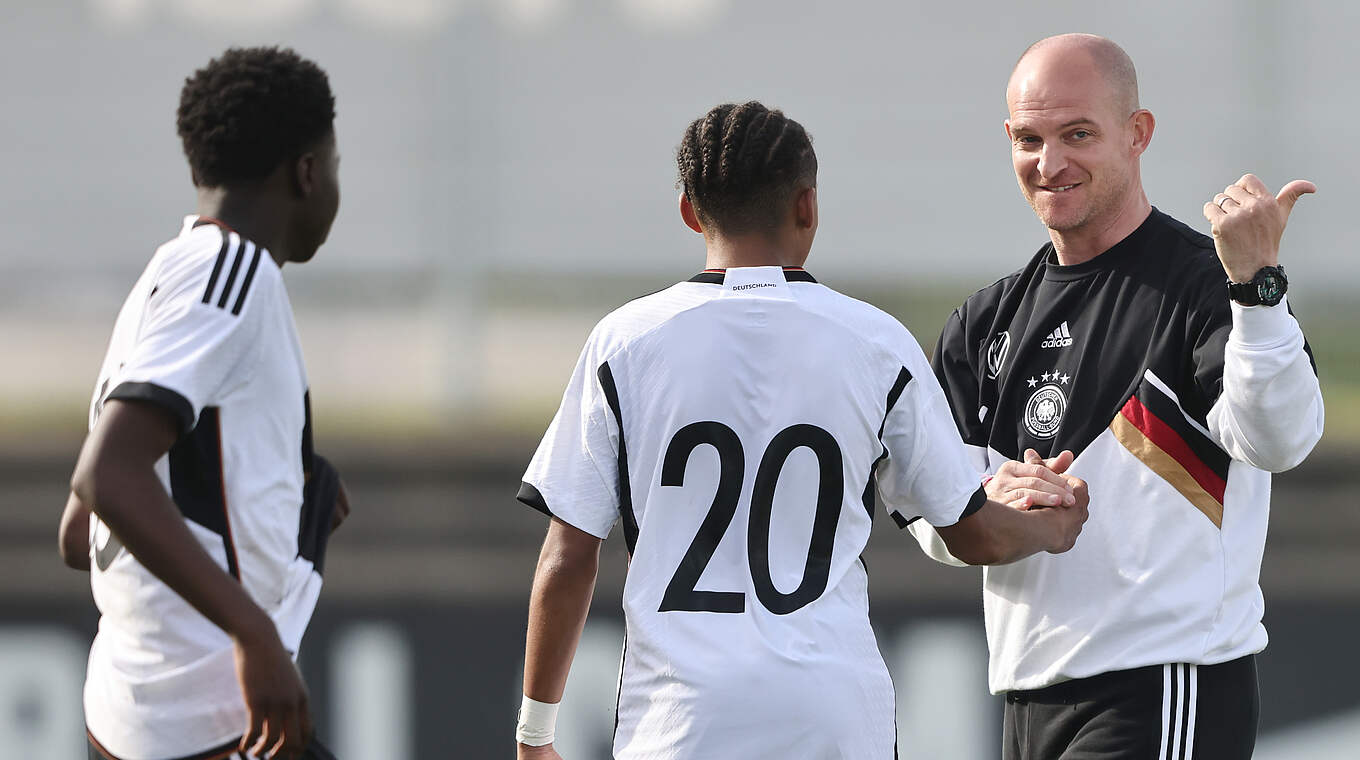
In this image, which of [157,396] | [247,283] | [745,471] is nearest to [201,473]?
[157,396]

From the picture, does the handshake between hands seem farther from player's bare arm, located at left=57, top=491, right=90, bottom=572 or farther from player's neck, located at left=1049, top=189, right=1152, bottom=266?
player's bare arm, located at left=57, top=491, right=90, bottom=572

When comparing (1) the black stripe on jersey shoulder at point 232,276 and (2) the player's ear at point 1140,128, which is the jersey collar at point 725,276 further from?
(2) the player's ear at point 1140,128

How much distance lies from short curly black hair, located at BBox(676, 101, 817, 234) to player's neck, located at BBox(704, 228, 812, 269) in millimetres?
16

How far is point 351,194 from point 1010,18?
2627mm

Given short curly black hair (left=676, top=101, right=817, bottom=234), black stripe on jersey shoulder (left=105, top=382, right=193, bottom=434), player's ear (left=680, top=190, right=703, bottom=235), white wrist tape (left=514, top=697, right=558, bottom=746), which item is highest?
short curly black hair (left=676, top=101, right=817, bottom=234)

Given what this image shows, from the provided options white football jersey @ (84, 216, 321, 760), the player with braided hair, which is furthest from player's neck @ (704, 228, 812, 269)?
white football jersey @ (84, 216, 321, 760)

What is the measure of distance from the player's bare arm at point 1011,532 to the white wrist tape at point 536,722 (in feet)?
2.46

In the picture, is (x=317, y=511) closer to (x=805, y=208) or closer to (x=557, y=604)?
(x=557, y=604)

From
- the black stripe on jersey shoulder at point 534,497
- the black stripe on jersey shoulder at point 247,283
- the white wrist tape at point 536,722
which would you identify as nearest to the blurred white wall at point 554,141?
the white wrist tape at point 536,722

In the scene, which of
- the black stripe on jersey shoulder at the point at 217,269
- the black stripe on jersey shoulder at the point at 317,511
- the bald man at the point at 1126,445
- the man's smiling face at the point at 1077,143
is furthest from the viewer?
the man's smiling face at the point at 1077,143

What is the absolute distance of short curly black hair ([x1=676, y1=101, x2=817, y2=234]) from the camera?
2467 millimetres

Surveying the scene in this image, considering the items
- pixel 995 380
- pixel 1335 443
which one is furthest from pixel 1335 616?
pixel 995 380

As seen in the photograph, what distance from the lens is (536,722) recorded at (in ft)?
8.73

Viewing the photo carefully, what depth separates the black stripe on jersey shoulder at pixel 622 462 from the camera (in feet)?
8.11
